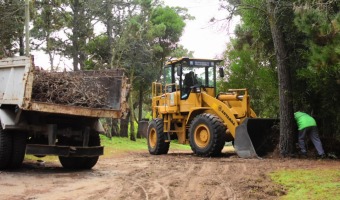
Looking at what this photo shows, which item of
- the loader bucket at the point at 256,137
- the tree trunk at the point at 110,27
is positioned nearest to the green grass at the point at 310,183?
the loader bucket at the point at 256,137

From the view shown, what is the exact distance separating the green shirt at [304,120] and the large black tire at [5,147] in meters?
7.46

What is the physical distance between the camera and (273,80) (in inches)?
544

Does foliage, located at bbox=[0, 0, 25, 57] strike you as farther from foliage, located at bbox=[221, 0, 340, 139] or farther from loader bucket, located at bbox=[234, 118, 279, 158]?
loader bucket, located at bbox=[234, 118, 279, 158]

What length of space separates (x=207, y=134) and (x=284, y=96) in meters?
2.56

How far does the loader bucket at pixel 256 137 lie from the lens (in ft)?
38.6

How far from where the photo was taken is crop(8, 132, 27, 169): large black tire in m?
8.72

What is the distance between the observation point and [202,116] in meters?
12.8

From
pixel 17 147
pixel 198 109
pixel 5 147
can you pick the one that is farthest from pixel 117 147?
pixel 5 147

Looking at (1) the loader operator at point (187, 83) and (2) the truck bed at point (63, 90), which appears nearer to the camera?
(2) the truck bed at point (63, 90)

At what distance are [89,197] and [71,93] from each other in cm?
348

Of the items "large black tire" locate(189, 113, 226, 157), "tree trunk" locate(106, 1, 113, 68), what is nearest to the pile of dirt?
"large black tire" locate(189, 113, 226, 157)

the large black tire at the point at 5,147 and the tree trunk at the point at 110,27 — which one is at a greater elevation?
Result: the tree trunk at the point at 110,27

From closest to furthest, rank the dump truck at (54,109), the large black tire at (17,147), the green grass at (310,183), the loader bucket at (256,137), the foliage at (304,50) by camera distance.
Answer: the green grass at (310,183) → the foliage at (304,50) → the dump truck at (54,109) → the large black tire at (17,147) → the loader bucket at (256,137)

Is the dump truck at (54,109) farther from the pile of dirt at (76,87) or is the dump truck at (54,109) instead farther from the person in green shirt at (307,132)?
the person in green shirt at (307,132)
